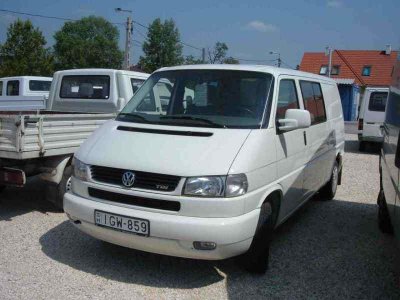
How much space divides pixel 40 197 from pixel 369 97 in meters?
10.4

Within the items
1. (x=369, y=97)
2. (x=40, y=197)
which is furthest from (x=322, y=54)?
(x=40, y=197)

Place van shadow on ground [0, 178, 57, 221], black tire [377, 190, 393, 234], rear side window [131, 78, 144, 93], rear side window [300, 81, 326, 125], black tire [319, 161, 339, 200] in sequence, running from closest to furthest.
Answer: rear side window [300, 81, 326, 125]
black tire [377, 190, 393, 234]
van shadow on ground [0, 178, 57, 221]
black tire [319, 161, 339, 200]
rear side window [131, 78, 144, 93]

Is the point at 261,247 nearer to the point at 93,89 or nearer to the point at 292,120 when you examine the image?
the point at 292,120

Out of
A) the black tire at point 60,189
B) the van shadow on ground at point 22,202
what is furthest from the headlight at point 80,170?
the van shadow on ground at point 22,202

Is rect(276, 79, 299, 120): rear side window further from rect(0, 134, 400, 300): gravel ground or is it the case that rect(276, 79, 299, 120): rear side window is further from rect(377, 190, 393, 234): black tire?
rect(377, 190, 393, 234): black tire

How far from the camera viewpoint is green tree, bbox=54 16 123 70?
6059 centimetres

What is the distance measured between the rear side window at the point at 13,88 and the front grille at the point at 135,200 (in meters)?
14.1

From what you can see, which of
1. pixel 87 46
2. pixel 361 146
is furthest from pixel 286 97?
pixel 87 46

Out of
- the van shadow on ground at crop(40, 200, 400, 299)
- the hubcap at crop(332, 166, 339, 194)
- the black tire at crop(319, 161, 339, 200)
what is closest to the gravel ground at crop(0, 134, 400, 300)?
the van shadow on ground at crop(40, 200, 400, 299)

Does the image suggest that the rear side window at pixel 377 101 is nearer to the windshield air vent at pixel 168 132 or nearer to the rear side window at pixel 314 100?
the rear side window at pixel 314 100

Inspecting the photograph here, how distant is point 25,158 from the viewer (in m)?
4.90

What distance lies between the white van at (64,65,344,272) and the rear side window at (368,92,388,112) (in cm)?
922

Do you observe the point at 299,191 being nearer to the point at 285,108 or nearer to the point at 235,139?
the point at 285,108

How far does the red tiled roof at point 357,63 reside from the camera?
147ft
